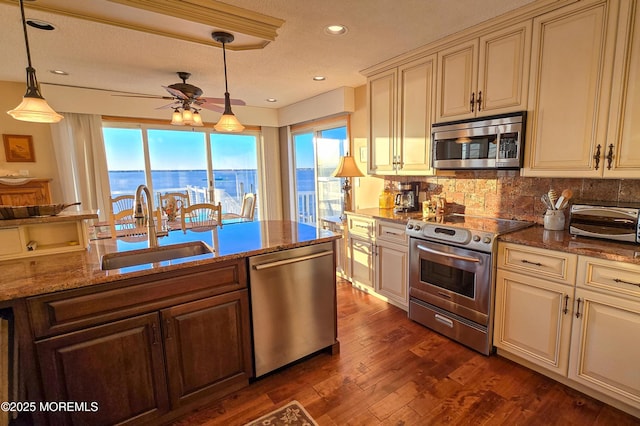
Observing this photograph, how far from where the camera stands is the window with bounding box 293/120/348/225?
4.52 m

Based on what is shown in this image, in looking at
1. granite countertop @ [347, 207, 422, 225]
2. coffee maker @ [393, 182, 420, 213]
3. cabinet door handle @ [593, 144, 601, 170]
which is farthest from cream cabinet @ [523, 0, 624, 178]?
coffee maker @ [393, 182, 420, 213]

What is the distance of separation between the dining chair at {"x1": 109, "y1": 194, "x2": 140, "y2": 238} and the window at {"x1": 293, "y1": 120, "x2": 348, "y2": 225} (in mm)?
2551

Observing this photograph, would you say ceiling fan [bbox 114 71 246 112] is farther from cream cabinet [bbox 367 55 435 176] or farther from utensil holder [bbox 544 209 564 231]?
utensil holder [bbox 544 209 564 231]

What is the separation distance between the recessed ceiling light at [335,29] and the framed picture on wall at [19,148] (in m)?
3.79

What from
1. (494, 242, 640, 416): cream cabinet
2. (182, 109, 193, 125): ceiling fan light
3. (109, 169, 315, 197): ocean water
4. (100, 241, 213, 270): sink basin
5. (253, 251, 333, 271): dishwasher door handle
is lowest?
(494, 242, 640, 416): cream cabinet

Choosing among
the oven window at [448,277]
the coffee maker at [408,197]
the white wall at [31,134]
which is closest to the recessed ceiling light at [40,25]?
the white wall at [31,134]

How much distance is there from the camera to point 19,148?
362 centimetres

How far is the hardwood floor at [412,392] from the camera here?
1744 mm

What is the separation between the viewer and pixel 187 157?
4.90 metres

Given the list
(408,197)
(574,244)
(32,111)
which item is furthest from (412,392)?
(32,111)

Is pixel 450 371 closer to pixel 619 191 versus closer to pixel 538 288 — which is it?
pixel 538 288

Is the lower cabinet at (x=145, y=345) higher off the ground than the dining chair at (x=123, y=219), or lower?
lower

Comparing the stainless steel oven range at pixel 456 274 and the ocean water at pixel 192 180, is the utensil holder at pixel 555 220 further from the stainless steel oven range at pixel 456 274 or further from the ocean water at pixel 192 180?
the ocean water at pixel 192 180

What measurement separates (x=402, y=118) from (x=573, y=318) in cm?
212
